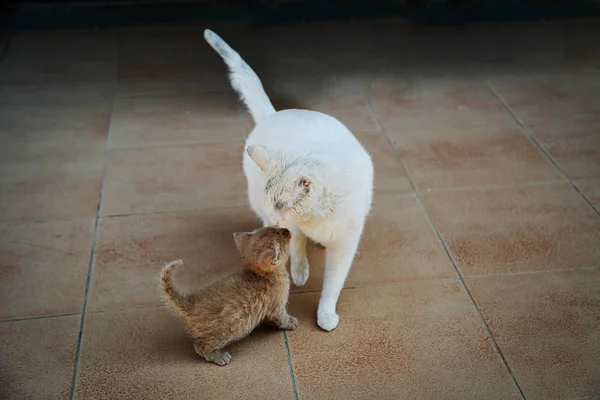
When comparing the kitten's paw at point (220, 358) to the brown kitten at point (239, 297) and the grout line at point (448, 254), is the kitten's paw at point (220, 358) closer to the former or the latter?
the brown kitten at point (239, 297)

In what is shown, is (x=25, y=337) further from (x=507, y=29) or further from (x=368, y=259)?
(x=507, y=29)

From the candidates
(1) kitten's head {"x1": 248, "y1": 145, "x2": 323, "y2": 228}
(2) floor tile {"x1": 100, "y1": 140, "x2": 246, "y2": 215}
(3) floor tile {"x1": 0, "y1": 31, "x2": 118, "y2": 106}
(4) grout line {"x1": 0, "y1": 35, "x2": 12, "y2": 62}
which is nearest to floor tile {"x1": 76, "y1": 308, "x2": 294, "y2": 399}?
(1) kitten's head {"x1": 248, "y1": 145, "x2": 323, "y2": 228}

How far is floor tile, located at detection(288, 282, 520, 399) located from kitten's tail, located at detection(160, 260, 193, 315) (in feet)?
1.48

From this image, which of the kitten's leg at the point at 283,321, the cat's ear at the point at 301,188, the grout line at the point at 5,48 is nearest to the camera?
the cat's ear at the point at 301,188

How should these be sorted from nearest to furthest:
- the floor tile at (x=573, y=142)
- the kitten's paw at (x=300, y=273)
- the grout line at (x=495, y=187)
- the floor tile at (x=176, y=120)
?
the kitten's paw at (x=300, y=273) < the grout line at (x=495, y=187) < the floor tile at (x=573, y=142) < the floor tile at (x=176, y=120)

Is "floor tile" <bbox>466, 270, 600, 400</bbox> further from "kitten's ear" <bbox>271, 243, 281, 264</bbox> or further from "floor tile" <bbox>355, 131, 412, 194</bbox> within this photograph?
"kitten's ear" <bbox>271, 243, 281, 264</bbox>

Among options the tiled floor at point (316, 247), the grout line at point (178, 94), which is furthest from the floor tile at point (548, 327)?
the grout line at point (178, 94)

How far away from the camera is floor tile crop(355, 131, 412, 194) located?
3357 mm

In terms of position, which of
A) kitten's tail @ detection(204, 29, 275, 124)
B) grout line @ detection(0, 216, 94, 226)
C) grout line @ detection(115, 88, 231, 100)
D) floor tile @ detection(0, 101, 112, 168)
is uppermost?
kitten's tail @ detection(204, 29, 275, 124)

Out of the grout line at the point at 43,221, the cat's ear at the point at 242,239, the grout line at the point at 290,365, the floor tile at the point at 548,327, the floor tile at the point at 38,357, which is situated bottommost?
the floor tile at the point at 38,357

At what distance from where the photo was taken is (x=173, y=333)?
2525mm

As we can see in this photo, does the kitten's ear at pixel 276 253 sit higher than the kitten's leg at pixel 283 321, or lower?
higher

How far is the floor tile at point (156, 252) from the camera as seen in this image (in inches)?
107

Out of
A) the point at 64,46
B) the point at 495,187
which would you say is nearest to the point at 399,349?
the point at 495,187
